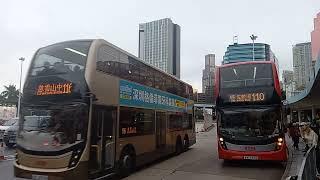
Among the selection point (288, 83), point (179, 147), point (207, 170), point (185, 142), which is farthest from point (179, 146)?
point (288, 83)

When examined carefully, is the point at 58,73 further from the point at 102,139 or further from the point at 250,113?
the point at 250,113

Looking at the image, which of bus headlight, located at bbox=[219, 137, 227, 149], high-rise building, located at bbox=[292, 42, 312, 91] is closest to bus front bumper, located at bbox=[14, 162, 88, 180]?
bus headlight, located at bbox=[219, 137, 227, 149]

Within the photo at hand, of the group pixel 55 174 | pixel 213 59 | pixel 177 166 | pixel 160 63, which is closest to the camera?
pixel 55 174

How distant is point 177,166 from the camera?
14055mm

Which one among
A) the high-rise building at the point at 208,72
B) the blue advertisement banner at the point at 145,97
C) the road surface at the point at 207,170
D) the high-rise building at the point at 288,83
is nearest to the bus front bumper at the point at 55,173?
the road surface at the point at 207,170

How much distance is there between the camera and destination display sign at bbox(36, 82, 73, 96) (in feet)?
30.9

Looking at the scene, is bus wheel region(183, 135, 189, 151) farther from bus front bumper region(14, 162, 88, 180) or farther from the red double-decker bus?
bus front bumper region(14, 162, 88, 180)

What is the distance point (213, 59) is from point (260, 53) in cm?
3256

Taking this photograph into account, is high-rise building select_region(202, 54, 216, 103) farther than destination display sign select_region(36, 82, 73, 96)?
Yes

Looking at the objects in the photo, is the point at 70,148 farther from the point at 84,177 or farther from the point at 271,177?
the point at 271,177

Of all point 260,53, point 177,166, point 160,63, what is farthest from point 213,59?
point 177,166

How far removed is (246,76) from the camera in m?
13.7

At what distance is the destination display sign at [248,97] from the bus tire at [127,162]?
13.7 ft

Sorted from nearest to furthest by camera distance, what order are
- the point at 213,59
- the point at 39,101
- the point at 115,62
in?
the point at 39,101 < the point at 115,62 < the point at 213,59
